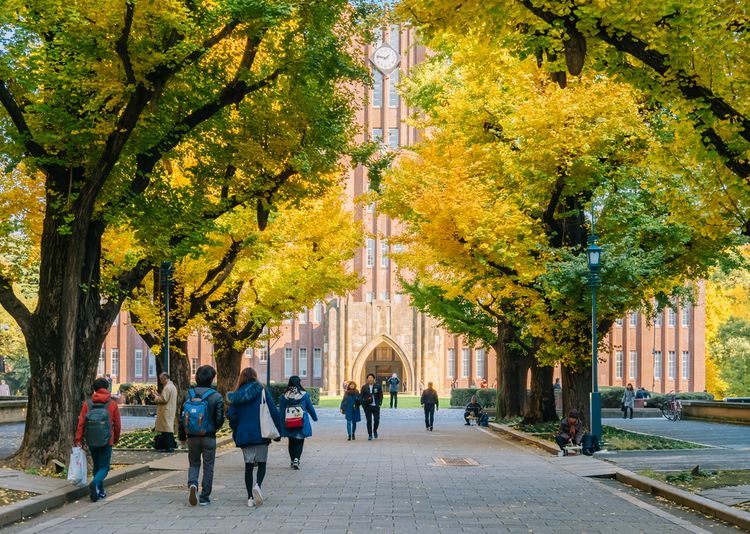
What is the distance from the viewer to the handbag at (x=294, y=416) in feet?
56.2

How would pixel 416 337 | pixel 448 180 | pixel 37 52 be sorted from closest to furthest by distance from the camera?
pixel 37 52
pixel 448 180
pixel 416 337

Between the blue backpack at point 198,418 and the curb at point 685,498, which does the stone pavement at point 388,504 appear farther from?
the blue backpack at point 198,418

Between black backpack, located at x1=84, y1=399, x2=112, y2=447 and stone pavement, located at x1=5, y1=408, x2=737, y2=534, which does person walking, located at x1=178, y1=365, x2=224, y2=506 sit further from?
black backpack, located at x1=84, y1=399, x2=112, y2=447

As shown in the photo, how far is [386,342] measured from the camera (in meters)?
72.1

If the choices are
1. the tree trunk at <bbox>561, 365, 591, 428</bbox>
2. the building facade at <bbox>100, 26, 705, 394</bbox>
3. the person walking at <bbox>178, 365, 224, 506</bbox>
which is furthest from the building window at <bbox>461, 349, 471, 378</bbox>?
the person walking at <bbox>178, 365, 224, 506</bbox>

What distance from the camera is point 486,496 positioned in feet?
43.7

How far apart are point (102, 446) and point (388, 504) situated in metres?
3.60

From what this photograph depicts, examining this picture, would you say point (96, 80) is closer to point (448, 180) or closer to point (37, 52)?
point (37, 52)

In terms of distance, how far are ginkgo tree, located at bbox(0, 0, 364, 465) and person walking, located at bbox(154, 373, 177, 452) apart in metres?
2.62

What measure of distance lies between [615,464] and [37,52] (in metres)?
11.1

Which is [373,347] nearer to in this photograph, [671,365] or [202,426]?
[671,365]

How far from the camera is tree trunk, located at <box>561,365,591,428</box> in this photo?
23359mm

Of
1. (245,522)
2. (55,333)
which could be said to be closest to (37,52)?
(55,333)

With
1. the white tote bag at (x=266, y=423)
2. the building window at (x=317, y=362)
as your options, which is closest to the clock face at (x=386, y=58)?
the building window at (x=317, y=362)
